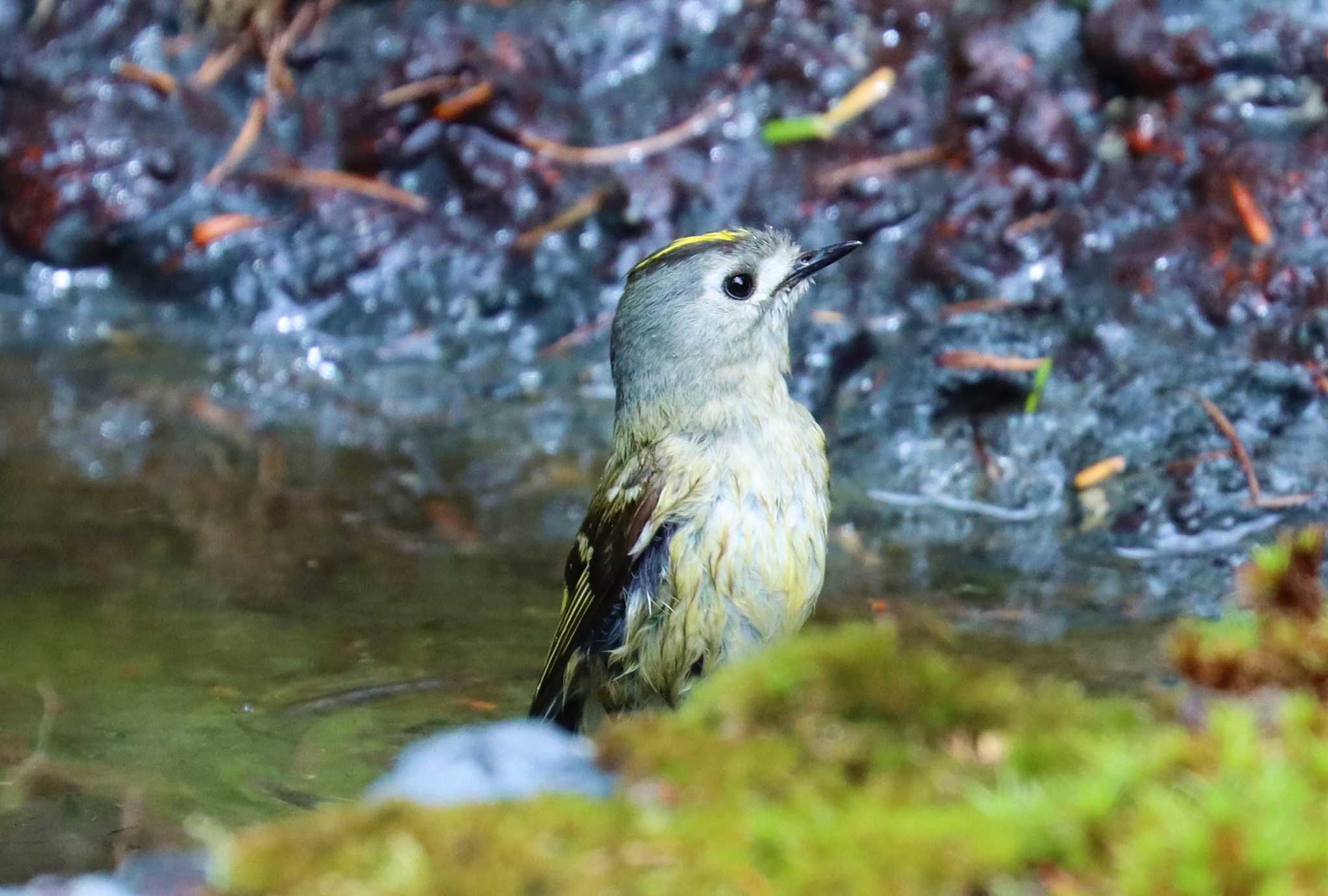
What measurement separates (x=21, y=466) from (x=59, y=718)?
2348mm

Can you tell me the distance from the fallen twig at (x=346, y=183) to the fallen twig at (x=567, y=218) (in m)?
0.64

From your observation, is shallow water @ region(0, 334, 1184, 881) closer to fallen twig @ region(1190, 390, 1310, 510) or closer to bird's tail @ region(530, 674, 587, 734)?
bird's tail @ region(530, 674, 587, 734)

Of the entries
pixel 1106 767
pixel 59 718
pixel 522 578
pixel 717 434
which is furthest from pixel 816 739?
pixel 522 578

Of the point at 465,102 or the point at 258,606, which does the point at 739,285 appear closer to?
the point at 258,606

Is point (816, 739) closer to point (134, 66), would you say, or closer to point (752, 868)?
point (752, 868)

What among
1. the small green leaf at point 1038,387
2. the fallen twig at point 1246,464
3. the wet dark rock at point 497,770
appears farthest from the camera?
the small green leaf at point 1038,387

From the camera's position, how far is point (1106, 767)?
169 centimetres

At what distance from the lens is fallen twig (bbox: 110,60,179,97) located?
29.1ft

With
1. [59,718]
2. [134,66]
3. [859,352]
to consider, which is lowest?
[59,718]

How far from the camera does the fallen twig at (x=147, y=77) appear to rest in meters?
8.87

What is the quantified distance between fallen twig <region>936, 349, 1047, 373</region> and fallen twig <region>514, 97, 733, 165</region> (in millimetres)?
2077

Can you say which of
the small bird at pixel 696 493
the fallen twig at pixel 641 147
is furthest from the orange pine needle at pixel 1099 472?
the fallen twig at pixel 641 147

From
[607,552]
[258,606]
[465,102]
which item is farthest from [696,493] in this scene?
[465,102]

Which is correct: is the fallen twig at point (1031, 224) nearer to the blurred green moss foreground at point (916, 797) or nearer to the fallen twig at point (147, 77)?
the fallen twig at point (147, 77)
